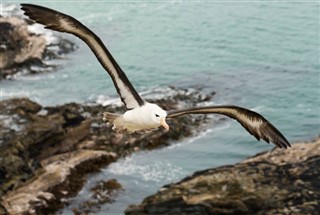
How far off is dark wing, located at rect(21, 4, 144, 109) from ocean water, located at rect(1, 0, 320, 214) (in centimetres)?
1274

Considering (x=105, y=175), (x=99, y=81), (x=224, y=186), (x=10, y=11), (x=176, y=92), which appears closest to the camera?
(x=224, y=186)

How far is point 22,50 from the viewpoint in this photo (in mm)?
48094

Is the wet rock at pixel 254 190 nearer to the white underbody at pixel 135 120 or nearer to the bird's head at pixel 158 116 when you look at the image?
the white underbody at pixel 135 120

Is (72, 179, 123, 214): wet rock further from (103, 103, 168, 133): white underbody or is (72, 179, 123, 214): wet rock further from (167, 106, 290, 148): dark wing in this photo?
(167, 106, 290, 148): dark wing

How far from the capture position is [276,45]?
50.9 metres

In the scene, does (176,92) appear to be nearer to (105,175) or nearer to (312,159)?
(105,175)

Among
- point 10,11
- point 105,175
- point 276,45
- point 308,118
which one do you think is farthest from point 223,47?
point 105,175

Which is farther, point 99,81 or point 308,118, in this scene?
point 99,81

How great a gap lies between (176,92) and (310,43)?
53.1 ft

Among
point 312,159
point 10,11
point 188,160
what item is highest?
point 10,11

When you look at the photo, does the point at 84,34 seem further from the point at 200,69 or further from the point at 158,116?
the point at 200,69

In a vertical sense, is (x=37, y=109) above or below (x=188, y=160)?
above

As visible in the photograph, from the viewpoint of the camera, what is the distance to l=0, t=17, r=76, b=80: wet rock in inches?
1823

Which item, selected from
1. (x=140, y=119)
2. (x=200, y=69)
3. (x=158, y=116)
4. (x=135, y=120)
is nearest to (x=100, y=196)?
(x=135, y=120)
